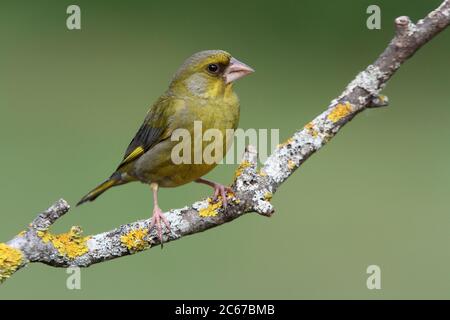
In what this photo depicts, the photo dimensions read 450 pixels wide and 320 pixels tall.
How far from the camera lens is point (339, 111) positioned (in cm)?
346

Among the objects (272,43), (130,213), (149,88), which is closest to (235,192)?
(130,213)

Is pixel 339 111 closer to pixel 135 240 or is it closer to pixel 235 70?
pixel 235 70

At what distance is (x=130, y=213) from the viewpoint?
5195 mm

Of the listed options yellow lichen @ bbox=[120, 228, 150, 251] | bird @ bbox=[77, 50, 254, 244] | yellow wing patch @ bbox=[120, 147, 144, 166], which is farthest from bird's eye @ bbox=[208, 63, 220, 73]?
yellow lichen @ bbox=[120, 228, 150, 251]

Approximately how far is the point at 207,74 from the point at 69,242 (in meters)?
0.82

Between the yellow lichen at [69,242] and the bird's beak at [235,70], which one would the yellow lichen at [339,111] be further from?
the yellow lichen at [69,242]

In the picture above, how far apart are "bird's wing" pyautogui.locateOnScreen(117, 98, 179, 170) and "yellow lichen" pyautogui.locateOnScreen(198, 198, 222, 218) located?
1.46 ft

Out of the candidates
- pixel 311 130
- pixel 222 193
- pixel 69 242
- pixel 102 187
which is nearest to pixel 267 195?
pixel 222 193

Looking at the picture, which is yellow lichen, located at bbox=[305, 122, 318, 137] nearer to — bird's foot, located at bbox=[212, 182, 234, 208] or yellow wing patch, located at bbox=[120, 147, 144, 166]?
bird's foot, located at bbox=[212, 182, 234, 208]

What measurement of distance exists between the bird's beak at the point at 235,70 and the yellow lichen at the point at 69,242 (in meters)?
0.79

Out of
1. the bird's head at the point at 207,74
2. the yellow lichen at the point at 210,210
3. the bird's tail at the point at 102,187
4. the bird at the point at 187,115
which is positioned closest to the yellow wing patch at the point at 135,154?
the bird at the point at 187,115

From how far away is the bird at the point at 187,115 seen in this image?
3.54m

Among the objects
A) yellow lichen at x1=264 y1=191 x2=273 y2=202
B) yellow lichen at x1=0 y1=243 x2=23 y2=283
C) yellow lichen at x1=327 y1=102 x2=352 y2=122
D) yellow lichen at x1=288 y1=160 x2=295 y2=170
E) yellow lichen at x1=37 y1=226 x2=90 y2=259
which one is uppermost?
yellow lichen at x1=327 y1=102 x2=352 y2=122

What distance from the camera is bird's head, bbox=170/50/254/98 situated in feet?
11.6
